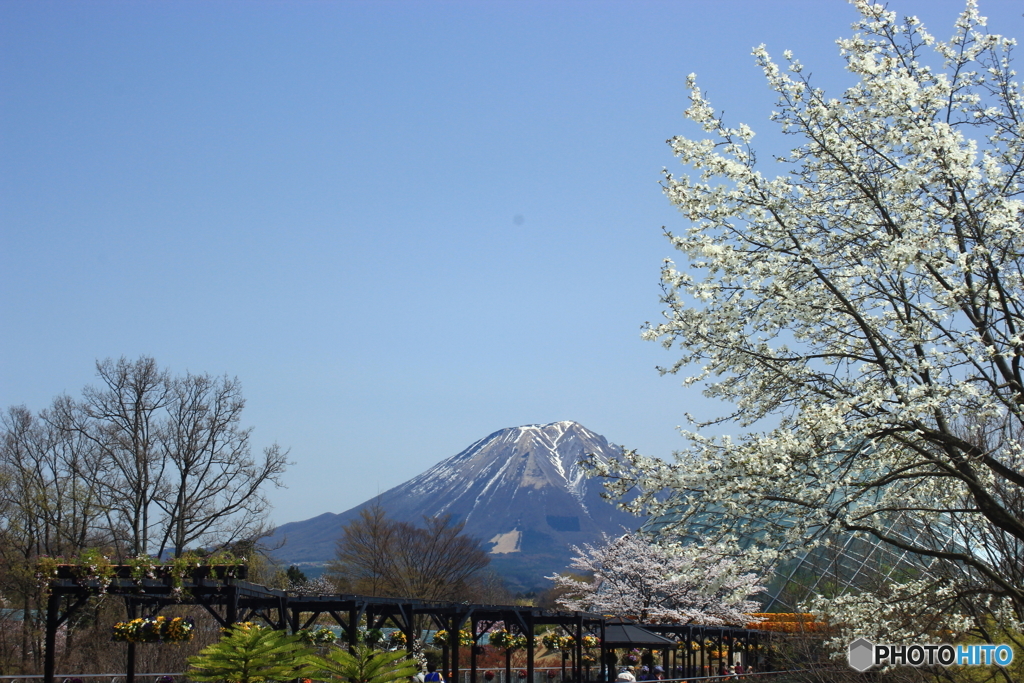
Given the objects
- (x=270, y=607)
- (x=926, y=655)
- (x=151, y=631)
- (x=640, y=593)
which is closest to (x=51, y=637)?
(x=151, y=631)

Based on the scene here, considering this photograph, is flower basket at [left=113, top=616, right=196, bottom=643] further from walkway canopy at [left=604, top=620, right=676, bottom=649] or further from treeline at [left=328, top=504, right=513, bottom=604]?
treeline at [left=328, top=504, right=513, bottom=604]

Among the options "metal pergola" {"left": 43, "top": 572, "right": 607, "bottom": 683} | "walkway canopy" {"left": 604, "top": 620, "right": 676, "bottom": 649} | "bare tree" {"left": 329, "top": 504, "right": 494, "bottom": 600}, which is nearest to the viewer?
"metal pergola" {"left": 43, "top": 572, "right": 607, "bottom": 683}

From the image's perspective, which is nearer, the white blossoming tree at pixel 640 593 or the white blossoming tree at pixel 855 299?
the white blossoming tree at pixel 855 299

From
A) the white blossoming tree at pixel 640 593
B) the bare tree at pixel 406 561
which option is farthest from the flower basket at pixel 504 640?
the bare tree at pixel 406 561

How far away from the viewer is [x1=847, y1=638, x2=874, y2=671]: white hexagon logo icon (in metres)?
11.6

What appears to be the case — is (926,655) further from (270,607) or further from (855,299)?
(270,607)

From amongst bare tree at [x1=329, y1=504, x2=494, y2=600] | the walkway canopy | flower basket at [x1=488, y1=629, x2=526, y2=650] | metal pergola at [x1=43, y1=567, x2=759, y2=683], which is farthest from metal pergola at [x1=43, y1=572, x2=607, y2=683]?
bare tree at [x1=329, y1=504, x2=494, y2=600]

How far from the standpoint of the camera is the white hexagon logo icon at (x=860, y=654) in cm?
1162

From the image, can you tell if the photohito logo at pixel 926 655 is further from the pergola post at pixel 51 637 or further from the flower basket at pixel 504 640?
the flower basket at pixel 504 640

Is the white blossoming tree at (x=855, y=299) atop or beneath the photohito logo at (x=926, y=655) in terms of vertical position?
atop

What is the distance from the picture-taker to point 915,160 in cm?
840

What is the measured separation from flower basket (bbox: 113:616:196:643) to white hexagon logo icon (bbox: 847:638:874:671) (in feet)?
36.0

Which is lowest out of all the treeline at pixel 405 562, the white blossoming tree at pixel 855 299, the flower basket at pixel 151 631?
the treeline at pixel 405 562

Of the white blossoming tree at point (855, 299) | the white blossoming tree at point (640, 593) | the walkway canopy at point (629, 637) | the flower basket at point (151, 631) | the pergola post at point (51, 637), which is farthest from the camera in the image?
the white blossoming tree at point (640, 593)
